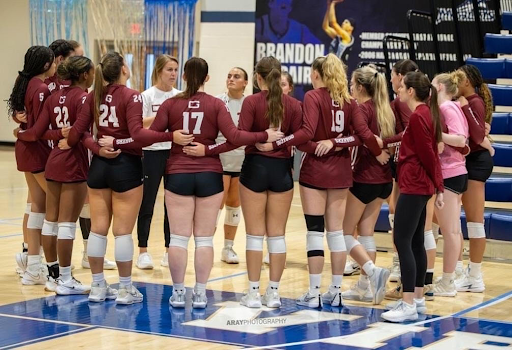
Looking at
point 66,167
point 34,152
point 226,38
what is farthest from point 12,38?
point 66,167

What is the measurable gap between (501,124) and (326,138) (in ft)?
11.3

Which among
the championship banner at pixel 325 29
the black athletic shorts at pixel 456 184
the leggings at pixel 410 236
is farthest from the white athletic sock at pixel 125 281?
the championship banner at pixel 325 29

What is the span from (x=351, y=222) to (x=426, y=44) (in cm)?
530

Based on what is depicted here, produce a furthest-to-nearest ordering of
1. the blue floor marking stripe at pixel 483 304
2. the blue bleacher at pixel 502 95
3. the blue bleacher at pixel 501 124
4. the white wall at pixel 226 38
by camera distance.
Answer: the white wall at pixel 226 38
the blue bleacher at pixel 502 95
the blue bleacher at pixel 501 124
the blue floor marking stripe at pixel 483 304

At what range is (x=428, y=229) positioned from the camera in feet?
20.5

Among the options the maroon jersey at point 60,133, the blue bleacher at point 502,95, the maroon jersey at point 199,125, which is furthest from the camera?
the blue bleacher at point 502,95

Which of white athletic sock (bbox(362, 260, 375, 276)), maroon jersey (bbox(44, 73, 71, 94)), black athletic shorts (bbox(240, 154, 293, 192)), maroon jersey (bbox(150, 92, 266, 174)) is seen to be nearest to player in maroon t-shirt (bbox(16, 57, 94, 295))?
maroon jersey (bbox(44, 73, 71, 94))

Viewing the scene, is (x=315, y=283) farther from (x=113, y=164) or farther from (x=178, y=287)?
(x=113, y=164)

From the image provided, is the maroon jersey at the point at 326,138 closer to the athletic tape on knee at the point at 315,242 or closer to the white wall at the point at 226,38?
the athletic tape on knee at the point at 315,242

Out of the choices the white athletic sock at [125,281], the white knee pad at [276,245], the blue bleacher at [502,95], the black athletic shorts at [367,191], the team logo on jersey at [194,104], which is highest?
the blue bleacher at [502,95]

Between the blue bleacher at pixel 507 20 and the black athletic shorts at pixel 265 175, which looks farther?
the blue bleacher at pixel 507 20

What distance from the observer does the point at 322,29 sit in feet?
44.8

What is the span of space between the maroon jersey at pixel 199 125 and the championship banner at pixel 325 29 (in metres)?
7.39

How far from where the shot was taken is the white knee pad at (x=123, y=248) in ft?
19.1
